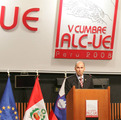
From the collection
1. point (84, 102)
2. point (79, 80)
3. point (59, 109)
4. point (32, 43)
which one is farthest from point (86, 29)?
point (84, 102)

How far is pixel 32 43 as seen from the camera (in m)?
6.59

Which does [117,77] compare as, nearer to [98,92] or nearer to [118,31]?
[118,31]

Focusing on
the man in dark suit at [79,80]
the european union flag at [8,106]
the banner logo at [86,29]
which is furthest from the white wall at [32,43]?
the man in dark suit at [79,80]

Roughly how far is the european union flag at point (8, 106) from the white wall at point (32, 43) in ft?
1.55

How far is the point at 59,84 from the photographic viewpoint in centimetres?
665

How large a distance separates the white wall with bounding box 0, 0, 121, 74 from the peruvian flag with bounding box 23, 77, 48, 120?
0.53m

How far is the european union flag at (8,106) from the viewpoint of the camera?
20.3 ft

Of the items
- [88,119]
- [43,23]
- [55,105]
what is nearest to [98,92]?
[88,119]

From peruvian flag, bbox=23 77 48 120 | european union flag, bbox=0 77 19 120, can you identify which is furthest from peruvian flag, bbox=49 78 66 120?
european union flag, bbox=0 77 19 120

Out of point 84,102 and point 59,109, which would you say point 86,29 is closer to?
point 59,109

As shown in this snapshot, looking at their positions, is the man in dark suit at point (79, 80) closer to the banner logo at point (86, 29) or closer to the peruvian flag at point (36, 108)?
the peruvian flag at point (36, 108)

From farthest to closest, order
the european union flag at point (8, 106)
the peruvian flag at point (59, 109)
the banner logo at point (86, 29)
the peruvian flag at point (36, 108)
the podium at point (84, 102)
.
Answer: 1. the banner logo at point (86, 29)
2. the peruvian flag at point (59, 109)
3. the peruvian flag at point (36, 108)
4. the european union flag at point (8, 106)
5. the podium at point (84, 102)

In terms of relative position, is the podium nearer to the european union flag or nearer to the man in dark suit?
the man in dark suit

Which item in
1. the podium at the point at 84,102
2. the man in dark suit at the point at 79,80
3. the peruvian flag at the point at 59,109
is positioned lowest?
the peruvian flag at the point at 59,109
